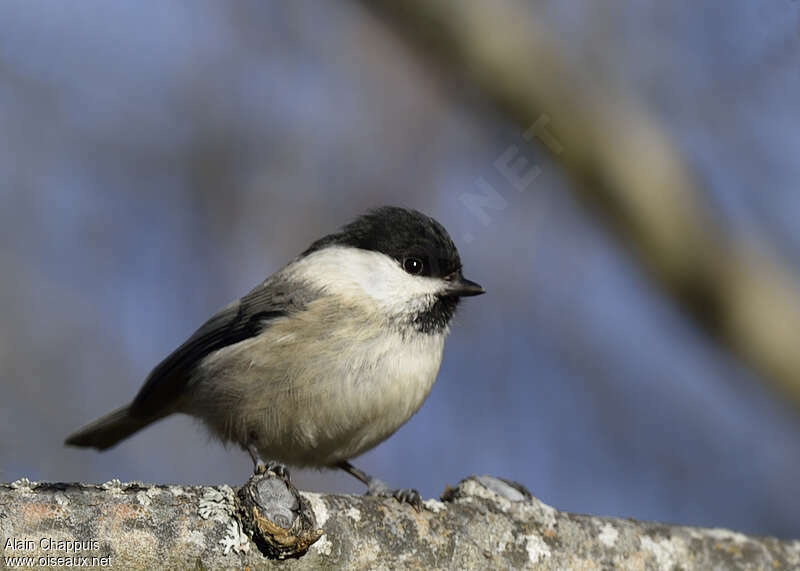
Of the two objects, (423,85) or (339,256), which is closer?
(339,256)

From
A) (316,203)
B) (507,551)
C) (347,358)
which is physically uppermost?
(316,203)

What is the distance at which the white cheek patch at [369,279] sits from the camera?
3.18 m

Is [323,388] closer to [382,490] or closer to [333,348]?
[333,348]

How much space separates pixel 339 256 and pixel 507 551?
1358 mm

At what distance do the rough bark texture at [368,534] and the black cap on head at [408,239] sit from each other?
0.94 metres

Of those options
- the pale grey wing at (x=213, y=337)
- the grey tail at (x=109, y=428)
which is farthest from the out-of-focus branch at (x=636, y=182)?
the grey tail at (x=109, y=428)

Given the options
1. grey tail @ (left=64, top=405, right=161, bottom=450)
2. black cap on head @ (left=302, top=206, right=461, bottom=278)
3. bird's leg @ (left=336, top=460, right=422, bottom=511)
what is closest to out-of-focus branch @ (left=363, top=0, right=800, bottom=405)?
black cap on head @ (left=302, top=206, right=461, bottom=278)

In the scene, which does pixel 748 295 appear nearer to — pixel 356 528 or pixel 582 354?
pixel 582 354

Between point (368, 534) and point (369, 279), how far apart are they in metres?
1.15

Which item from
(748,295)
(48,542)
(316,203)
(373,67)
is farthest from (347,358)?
(373,67)

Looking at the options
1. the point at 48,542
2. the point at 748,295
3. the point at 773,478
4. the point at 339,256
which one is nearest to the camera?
the point at 48,542

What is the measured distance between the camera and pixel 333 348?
3.03 metres

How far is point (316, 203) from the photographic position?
541cm

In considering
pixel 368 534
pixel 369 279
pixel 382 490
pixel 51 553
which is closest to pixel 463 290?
pixel 369 279
